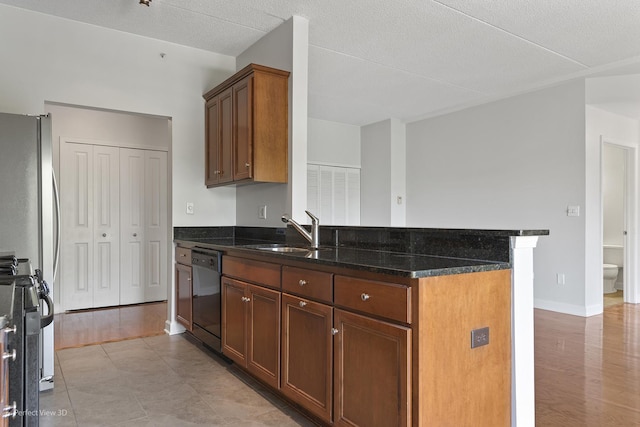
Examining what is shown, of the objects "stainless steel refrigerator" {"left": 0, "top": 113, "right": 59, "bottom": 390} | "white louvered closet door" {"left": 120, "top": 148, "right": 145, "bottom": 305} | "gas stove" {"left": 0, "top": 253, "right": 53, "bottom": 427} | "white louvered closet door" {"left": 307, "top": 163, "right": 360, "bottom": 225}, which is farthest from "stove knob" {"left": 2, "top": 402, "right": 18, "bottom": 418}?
"white louvered closet door" {"left": 307, "top": 163, "right": 360, "bottom": 225}

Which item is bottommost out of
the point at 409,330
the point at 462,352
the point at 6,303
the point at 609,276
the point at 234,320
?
the point at 609,276

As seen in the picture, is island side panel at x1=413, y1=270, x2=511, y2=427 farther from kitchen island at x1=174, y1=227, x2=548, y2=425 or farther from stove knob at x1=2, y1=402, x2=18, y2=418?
stove knob at x1=2, y1=402, x2=18, y2=418

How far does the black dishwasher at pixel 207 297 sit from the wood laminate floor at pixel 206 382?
175 millimetres

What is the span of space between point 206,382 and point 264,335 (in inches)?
24.8

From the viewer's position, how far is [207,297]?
3260 mm

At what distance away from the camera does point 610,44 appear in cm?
385

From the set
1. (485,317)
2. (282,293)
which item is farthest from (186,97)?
(485,317)

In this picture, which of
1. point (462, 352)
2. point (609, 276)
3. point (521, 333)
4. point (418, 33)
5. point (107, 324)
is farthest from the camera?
point (609, 276)

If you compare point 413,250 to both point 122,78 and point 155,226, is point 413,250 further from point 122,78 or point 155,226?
point 155,226

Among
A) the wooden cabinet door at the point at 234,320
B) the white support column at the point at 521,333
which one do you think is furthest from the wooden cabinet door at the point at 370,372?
the wooden cabinet door at the point at 234,320

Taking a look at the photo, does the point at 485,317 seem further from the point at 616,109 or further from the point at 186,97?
the point at 616,109

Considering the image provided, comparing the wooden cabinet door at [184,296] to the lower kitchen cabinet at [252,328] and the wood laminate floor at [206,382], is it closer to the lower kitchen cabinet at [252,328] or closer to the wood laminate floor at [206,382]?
the wood laminate floor at [206,382]

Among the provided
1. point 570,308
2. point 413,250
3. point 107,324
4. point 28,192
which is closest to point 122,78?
point 28,192

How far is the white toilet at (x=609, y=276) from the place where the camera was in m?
5.79
